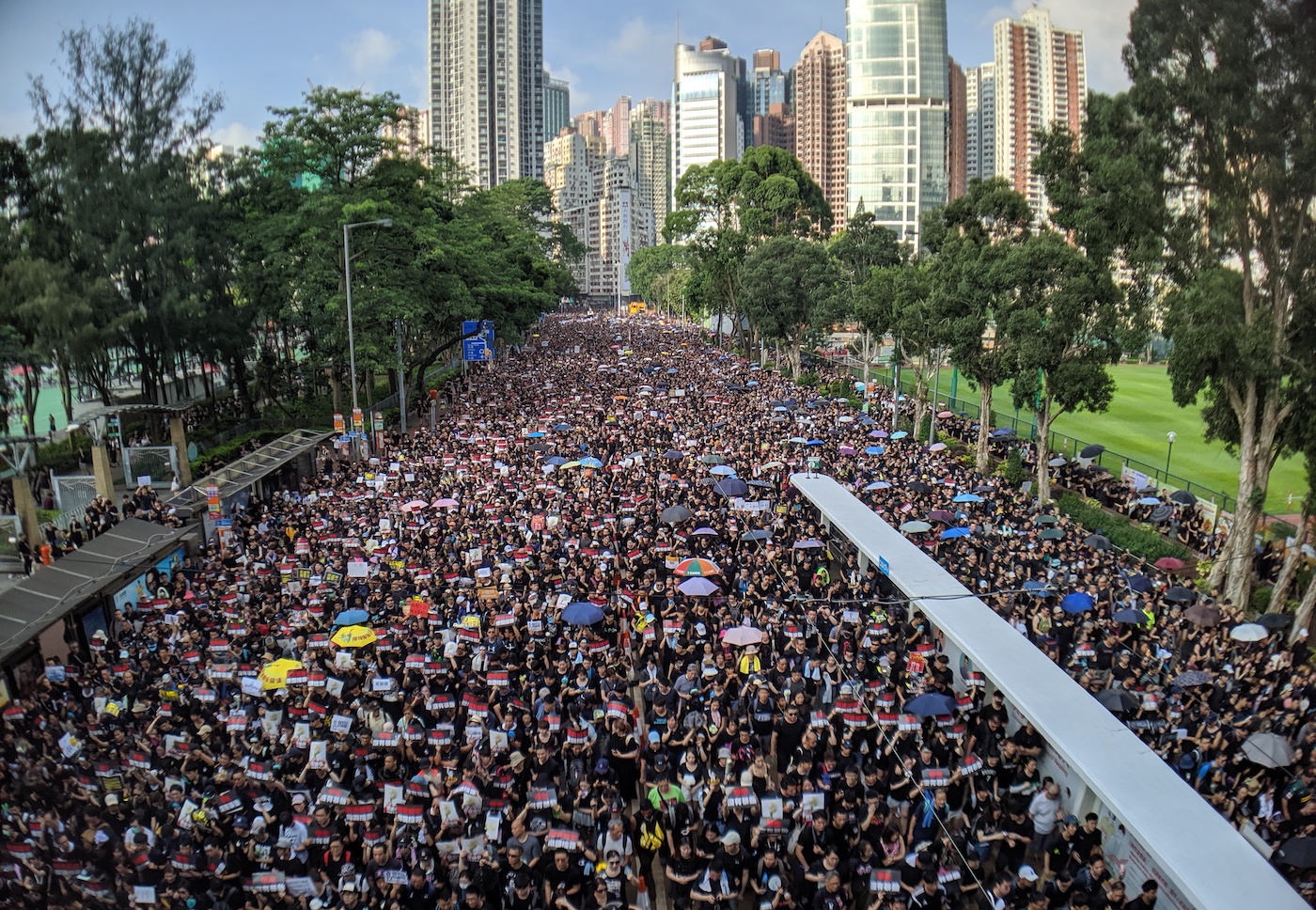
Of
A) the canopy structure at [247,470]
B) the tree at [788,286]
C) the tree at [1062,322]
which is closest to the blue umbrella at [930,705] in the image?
the tree at [1062,322]

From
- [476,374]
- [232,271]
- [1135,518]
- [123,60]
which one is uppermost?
[123,60]

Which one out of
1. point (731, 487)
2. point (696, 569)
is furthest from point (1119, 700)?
point (731, 487)

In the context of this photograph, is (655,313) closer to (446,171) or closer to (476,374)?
(476,374)

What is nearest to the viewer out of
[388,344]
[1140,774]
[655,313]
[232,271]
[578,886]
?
[578,886]

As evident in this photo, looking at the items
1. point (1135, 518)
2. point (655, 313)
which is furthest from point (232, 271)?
point (655, 313)

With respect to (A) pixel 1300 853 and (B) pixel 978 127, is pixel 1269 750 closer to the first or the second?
(A) pixel 1300 853

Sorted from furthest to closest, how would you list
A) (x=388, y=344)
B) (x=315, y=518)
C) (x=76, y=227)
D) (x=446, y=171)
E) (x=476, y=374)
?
(x=476, y=374) < (x=446, y=171) < (x=388, y=344) < (x=76, y=227) < (x=315, y=518)

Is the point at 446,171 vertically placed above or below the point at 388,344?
above
